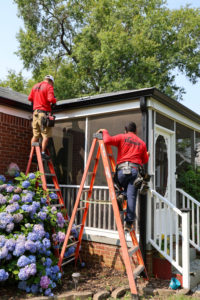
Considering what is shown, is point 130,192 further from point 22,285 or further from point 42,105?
point 42,105

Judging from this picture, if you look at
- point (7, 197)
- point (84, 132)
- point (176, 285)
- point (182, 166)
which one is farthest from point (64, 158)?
point (176, 285)

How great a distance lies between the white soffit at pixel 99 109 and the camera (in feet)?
17.1

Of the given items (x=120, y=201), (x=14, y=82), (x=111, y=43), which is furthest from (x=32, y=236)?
(x=14, y=82)

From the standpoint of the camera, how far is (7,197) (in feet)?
15.1

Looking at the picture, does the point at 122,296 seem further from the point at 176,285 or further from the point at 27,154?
the point at 27,154

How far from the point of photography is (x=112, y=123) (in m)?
5.54

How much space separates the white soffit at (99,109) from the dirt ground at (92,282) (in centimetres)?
300

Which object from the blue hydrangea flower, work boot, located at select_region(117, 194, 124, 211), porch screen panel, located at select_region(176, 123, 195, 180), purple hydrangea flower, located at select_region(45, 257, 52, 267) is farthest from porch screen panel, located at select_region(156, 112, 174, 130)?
purple hydrangea flower, located at select_region(45, 257, 52, 267)

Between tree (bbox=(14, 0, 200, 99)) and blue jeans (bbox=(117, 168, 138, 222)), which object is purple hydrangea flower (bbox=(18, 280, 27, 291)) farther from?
tree (bbox=(14, 0, 200, 99))

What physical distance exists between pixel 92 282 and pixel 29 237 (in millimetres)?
1327

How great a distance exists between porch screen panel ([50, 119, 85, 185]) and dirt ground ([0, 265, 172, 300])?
179 cm

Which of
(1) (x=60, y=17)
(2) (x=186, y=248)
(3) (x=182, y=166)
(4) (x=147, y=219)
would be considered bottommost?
(2) (x=186, y=248)

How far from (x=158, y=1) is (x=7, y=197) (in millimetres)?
Result: 19513

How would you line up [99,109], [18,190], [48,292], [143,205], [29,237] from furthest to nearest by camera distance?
[99,109], [143,205], [18,190], [29,237], [48,292]
